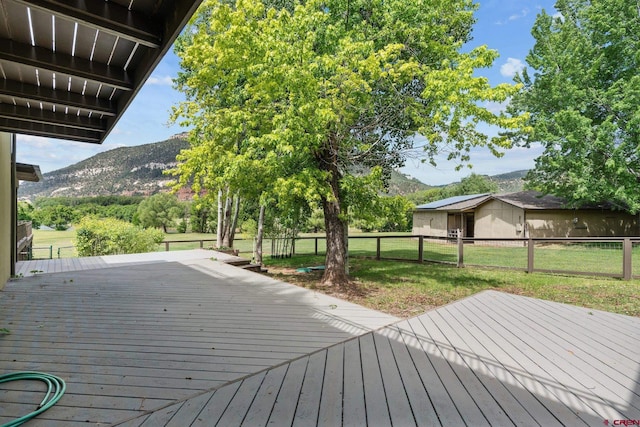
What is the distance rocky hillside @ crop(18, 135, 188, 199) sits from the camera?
38625 millimetres

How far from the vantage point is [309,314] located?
4047 mm

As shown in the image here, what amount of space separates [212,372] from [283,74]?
4441 millimetres

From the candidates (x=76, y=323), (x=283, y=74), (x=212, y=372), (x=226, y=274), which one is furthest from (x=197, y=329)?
(x=283, y=74)

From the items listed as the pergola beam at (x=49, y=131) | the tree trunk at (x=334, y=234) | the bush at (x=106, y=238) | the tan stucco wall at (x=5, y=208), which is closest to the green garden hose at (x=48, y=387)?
the pergola beam at (x=49, y=131)

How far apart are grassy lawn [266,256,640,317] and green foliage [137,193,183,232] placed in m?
29.6

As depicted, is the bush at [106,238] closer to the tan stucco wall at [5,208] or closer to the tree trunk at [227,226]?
the tree trunk at [227,226]

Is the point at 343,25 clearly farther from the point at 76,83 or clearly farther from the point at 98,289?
the point at 98,289

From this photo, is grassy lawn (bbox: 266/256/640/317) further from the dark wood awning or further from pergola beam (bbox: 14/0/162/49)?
the dark wood awning

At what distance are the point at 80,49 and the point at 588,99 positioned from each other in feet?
66.1

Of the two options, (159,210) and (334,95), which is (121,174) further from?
(334,95)

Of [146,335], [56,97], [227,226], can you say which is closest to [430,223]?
[227,226]

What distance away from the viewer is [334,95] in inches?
225

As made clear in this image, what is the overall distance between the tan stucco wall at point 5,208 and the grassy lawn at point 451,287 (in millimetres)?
5059

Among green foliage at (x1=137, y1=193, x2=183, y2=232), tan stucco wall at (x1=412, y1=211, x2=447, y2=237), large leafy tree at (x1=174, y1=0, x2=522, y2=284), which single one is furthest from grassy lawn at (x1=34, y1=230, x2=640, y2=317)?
green foliage at (x1=137, y1=193, x2=183, y2=232)
